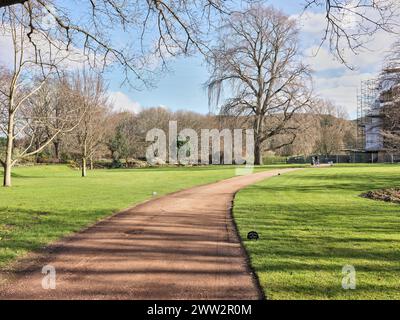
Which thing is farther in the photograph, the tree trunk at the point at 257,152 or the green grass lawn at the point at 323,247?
the tree trunk at the point at 257,152

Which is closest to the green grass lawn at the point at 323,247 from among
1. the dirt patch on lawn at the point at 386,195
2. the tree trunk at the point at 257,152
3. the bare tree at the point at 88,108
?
the dirt patch on lawn at the point at 386,195

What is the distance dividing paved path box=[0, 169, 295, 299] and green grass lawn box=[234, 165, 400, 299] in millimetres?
382

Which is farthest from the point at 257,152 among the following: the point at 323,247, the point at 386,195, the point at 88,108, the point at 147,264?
the point at 147,264

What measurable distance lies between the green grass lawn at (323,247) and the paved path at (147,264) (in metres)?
0.38

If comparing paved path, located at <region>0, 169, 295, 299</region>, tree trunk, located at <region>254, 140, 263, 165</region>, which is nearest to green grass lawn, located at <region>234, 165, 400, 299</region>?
paved path, located at <region>0, 169, 295, 299</region>

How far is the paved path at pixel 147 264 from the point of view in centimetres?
446

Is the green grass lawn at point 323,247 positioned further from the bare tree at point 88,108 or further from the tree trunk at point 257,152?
the tree trunk at point 257,152

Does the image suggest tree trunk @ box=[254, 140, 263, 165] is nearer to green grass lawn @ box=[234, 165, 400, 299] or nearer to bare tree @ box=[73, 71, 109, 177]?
bare tree @ box=[73, 71, 109, 177]

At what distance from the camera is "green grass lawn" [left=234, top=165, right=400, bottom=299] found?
4446 mm

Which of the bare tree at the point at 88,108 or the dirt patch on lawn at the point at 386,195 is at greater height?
the bare tree at the point at 88,108

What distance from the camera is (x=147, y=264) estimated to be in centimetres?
557

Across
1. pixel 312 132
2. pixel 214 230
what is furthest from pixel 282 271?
pixel 312 132
